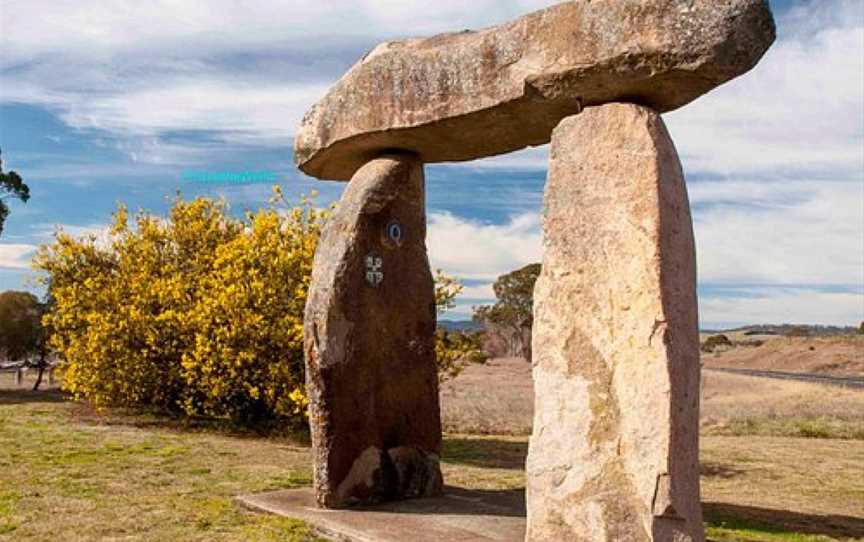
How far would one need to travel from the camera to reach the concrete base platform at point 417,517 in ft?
23.1

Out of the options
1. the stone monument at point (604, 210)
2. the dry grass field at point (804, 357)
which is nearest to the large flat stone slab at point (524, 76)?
the stone monument at point (604, 210)

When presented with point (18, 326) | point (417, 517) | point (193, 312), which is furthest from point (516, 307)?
point (417, 517)

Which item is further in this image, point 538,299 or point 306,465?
point 306,465

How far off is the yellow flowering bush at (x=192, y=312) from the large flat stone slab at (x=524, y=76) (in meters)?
5.05

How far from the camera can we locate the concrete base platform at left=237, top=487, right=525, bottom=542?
7043mm

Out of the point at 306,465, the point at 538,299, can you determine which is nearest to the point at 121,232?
the point at 306,465

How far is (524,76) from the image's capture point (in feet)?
22.2

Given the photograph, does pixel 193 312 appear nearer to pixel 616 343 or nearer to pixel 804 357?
pixel 616 343

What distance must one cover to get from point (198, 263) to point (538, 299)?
10.5 meters

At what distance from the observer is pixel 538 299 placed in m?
6.33

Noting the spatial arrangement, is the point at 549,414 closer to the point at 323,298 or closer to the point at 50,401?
the point at 323,298

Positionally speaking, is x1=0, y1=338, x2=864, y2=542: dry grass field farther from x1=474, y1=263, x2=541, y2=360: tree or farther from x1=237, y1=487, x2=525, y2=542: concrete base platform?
x1=474, y1=263, x2=541, y2=360: tree

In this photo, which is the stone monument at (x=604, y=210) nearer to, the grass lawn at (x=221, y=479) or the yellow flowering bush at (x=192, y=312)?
the grass lawn at (x=221, y=479)

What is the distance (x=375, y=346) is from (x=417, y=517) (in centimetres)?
164
